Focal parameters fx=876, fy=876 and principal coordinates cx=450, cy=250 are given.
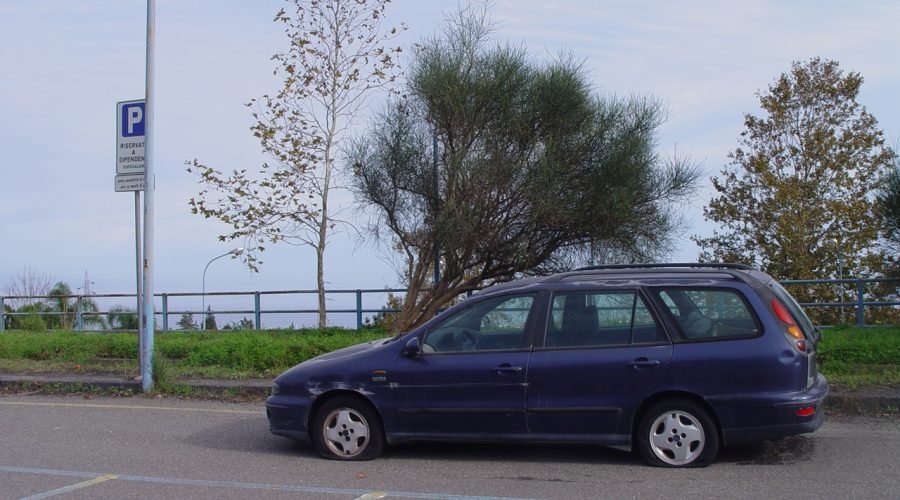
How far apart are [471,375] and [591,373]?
981 mm

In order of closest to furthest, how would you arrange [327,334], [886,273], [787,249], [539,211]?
[539,211] < [327,334] < [886,273] < [787,249]

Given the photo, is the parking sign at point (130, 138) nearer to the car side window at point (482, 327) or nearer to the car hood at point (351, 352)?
the car hood at point (351, 352)

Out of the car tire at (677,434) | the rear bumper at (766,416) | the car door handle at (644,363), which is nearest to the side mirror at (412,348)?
the car door handle at (644,363)

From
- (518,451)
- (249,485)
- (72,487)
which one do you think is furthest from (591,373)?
(72,487)

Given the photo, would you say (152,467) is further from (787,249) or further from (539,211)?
(787,249)

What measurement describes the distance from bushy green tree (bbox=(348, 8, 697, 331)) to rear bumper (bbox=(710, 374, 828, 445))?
8643 millimetres

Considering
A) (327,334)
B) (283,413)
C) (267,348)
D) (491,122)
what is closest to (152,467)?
(283,413)

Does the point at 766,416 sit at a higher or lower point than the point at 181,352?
lower

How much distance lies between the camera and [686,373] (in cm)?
675

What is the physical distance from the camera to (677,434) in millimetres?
6828

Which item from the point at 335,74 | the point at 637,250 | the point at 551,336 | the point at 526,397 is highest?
the point at 335,74

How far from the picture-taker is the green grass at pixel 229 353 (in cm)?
1072

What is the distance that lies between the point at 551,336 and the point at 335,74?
11.2m

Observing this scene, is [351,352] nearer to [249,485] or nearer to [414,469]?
[414,469]
